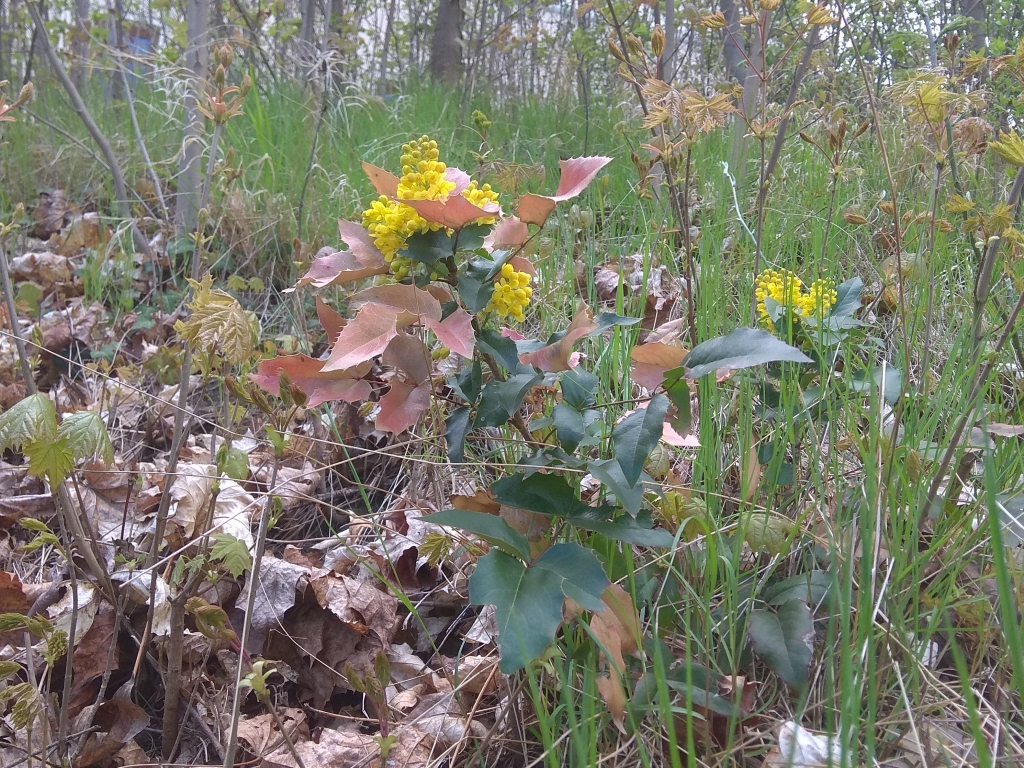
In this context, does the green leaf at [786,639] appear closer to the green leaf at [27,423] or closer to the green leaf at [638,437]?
the green leaf at [638,437]

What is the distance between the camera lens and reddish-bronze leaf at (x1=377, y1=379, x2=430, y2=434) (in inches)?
36.4

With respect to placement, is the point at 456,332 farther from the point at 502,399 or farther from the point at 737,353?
the point at 737,353

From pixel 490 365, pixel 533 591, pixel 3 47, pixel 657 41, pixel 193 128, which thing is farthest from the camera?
pixel 3 47

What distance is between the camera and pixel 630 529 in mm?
850

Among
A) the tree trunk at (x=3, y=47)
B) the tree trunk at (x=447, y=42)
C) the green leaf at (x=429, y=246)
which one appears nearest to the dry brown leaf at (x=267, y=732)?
the green leaf at (x=429, y=246)

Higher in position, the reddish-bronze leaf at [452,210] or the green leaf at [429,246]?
the reddish-bronze leaf at [452,210]

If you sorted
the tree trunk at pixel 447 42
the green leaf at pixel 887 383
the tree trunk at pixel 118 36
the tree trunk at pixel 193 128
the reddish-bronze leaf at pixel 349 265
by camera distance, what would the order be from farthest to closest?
the tree trunk at pixel 447 42, the tree trunk at pixel 118 36, the tree trunk at pixel 193 128, the green leaf at pixel 887 383, the reddish-bronze leaf at pixel 349 265

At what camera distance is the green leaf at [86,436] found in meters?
0.88

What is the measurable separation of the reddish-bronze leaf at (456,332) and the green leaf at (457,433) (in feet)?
0.41

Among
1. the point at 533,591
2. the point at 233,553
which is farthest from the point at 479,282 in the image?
the point at 233,553

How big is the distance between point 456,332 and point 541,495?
24cm

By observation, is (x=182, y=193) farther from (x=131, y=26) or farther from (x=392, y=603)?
(x=131, y=26)

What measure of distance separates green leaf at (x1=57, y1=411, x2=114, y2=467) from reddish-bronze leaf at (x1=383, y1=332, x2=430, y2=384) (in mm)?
378

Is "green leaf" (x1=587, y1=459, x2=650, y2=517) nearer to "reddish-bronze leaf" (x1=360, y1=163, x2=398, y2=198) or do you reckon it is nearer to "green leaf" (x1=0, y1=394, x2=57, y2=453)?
"reddish-bronze leaf" (x1=360, y1=163, x2=398, y2=198)
